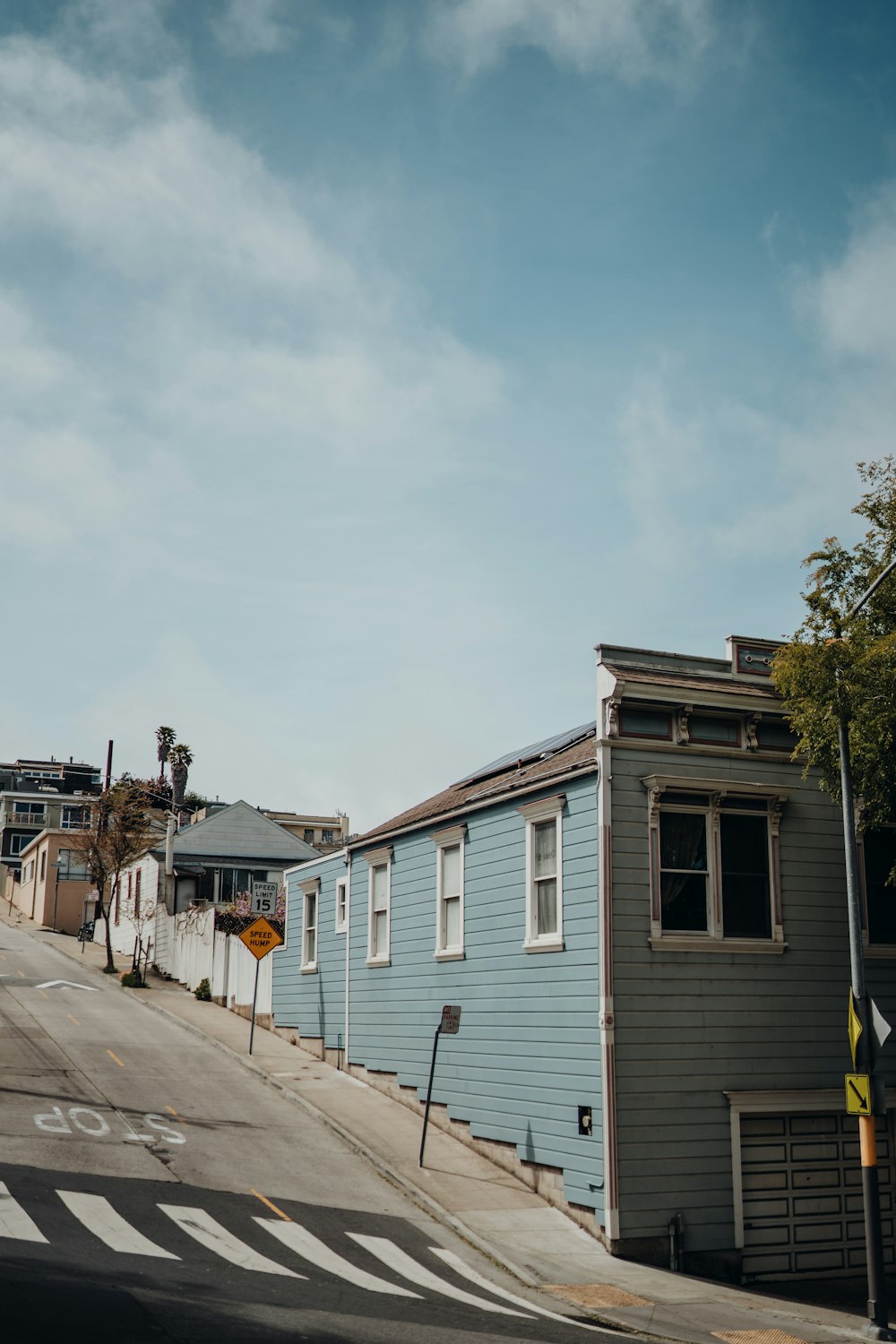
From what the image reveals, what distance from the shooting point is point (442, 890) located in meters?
25.2

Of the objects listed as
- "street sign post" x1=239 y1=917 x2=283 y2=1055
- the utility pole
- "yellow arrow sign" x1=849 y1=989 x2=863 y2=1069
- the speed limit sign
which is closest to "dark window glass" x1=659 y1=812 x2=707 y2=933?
the utility pole

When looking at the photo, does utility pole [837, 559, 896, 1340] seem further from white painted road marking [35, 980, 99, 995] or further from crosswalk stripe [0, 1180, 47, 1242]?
white painted road marking [35, 980, 99, 995]

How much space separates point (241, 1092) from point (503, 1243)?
9658mm

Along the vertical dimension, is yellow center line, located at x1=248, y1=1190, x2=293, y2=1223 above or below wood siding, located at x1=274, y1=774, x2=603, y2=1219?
below

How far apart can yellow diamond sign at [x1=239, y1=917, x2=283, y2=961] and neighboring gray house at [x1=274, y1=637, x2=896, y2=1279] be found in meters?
8.22

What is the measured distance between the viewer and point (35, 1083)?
24.9 metres

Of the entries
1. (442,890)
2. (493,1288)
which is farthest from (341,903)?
(493,1288)

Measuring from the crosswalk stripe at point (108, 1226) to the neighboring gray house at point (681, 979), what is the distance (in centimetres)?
689

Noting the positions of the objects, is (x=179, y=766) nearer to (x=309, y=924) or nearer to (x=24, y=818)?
(x=24, y=818)

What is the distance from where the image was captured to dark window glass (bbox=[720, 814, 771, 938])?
20.5m

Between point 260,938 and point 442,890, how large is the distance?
6891 millimetres

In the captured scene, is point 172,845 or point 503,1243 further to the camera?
point 172,845

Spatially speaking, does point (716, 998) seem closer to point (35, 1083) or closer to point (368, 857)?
point (368, 857)

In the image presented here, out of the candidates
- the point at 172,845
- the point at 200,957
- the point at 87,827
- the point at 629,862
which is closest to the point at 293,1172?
the point at 629,862
